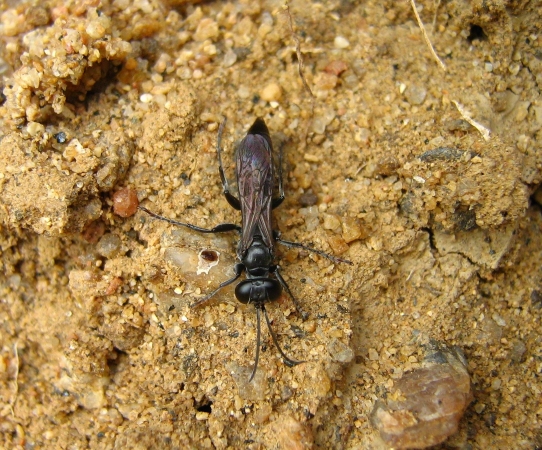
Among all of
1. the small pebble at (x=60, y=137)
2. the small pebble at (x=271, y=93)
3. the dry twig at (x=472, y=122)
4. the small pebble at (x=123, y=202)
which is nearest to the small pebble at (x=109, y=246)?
the small pebble at (x=123, y=202)

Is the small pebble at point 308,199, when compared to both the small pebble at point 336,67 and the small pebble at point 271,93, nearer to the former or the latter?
the small pebble at point 271,93

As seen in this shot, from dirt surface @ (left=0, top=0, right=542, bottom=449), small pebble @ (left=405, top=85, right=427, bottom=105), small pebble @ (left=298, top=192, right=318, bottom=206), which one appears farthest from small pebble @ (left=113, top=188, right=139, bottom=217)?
small pebble @ (left=405, top=85, right=427, bottom=105)

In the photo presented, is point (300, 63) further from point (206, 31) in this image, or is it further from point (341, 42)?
point (206, 31)

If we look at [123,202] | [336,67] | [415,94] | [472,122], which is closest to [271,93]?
[336,67]

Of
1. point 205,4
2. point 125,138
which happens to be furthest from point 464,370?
point 205,4

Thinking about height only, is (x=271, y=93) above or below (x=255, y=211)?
above

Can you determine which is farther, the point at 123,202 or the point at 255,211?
the point at 255,211

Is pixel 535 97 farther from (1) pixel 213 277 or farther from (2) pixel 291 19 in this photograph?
(1) pixel 213 277

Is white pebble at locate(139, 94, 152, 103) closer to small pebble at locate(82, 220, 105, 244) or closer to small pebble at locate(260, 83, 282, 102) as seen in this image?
small pebble at locate(260, 83, 282, 102)
